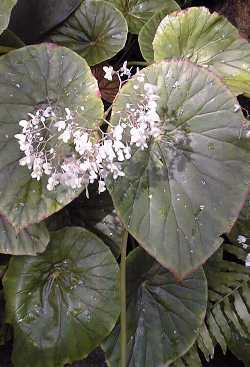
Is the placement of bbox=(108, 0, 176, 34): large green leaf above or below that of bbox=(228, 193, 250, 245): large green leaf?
above

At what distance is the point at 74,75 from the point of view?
112cm

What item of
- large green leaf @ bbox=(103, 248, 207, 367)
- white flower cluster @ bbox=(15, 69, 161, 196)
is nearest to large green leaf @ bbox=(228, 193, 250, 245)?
large green leaf @ bbox=(103, 248, 207, 367)

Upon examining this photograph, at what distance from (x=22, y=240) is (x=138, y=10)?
2.52ft

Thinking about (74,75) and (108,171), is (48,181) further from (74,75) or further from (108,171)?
(74,75)

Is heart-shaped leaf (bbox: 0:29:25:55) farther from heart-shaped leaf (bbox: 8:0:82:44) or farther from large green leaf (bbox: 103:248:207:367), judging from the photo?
large green leaf (bbox: 103:248:207:367)

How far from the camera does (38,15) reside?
1.41 metres

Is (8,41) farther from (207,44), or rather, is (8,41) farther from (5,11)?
(207,44)

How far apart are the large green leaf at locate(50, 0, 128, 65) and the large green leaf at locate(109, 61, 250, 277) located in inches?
12.9

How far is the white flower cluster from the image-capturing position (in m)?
0.99

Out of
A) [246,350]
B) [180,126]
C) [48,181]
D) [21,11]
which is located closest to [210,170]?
[180,126]

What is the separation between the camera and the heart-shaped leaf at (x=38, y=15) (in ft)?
4.60

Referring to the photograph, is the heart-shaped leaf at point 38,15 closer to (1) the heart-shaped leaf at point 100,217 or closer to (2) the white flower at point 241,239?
(1) the heart-shaped leaf at point 100,217

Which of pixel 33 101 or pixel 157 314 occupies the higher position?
pixel 33 101

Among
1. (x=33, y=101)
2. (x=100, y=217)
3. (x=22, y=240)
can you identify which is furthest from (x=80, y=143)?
(x=100, y=217)
